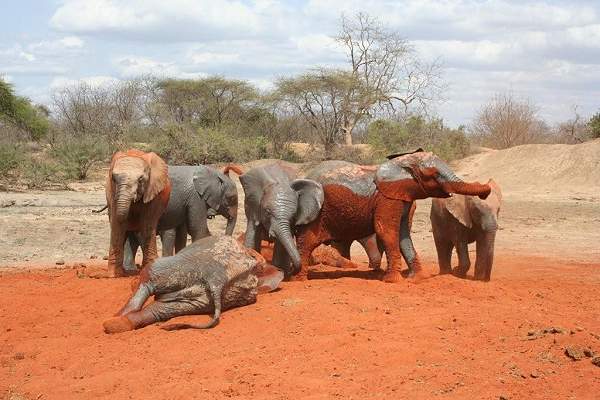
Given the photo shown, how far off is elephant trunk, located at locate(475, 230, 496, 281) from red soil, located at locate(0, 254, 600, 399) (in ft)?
4.60

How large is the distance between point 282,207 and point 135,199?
1947 millimetres

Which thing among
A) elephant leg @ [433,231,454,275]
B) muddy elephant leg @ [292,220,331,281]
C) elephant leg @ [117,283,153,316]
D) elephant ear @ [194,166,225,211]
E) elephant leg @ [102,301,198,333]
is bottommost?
elephant leg @ [433,231,454,275]

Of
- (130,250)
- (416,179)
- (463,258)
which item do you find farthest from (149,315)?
(463,258)

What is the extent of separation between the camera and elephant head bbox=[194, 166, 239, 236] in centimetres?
1264

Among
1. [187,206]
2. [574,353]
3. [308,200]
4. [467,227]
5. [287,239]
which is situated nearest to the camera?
[574,353]

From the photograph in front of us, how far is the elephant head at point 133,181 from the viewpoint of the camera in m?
10.6

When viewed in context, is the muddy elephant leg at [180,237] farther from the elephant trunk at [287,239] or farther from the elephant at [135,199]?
the elephant trunk at [287,239]

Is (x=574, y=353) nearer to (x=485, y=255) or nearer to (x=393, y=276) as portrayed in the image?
(x=393, y=276)

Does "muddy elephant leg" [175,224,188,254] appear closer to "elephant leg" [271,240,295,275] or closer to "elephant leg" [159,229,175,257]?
"elephant leg" [159,229,175,257]

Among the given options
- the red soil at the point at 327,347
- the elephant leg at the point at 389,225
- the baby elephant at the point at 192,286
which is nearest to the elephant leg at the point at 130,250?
the red soil at the point at 327,347

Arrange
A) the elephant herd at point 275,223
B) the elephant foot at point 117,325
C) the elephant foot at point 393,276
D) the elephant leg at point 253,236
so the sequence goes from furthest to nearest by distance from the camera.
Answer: the elephant leg at point 253,236 < the elephant foot at point 393,276 < the elephant herd at point 275,223 < the elephant foot at point 117,325

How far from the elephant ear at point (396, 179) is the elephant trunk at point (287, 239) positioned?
1195 millimetres

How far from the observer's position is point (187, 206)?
12.5 m

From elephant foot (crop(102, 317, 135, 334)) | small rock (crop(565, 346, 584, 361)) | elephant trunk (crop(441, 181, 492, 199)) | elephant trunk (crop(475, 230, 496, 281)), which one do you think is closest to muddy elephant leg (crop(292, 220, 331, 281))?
elephant trunk (crop(441, 181, 492, 199))
